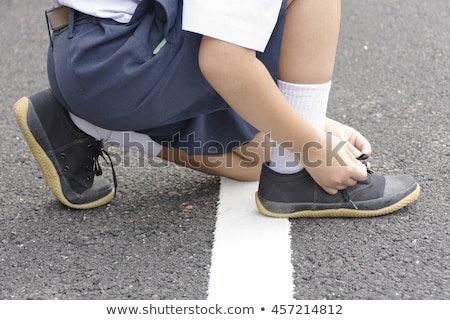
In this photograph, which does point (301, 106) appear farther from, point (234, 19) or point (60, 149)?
point (60, 149)

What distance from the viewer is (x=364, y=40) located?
3.13 metres

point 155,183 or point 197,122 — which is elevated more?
point 197,122

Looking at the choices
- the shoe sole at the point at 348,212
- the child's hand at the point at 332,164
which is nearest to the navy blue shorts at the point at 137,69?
the child's hand at the point at 332,164

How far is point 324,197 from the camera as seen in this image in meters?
1.85

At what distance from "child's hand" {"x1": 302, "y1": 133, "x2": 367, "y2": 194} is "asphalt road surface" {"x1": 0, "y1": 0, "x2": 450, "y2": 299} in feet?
0.30

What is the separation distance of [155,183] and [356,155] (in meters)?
0.54

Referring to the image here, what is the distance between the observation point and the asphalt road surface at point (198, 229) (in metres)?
1.59

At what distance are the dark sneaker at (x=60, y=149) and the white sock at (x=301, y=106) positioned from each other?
0.45 meters

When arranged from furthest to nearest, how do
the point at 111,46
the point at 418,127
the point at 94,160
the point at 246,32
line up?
the point at 418,127 → the point at 94,160 → the point at 111,46 → the point at 246,32

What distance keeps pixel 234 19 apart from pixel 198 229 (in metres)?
0.52

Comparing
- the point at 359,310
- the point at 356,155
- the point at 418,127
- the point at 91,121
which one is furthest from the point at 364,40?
the point at 359,310

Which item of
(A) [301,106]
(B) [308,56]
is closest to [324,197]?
(A) [301,106]

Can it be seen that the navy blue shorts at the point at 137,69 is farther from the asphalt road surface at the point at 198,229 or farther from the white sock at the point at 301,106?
the asphalt road surface at the point at 198,229

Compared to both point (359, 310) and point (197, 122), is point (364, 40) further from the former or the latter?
point (359, 310)
